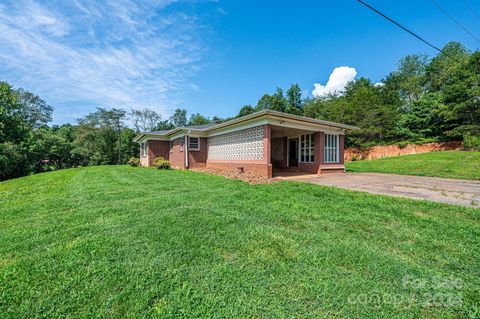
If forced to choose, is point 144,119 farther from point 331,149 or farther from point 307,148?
point 331,149

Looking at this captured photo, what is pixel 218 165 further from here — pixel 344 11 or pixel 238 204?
pixel 344 11

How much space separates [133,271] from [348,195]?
17.0 feet

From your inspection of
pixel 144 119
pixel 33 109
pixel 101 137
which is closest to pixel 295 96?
pixel 144 119

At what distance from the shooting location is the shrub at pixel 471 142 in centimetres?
1817

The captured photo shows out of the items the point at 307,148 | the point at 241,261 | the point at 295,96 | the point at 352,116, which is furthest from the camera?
the point at 295,96

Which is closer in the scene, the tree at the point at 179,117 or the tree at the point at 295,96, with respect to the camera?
the tree at the point at 295,96

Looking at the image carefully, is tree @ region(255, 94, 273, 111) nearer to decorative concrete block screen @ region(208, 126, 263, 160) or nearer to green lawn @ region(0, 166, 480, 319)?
decorative concrete block screen @ region(208, 126, 263, 160)

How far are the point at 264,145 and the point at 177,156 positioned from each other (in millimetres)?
9475

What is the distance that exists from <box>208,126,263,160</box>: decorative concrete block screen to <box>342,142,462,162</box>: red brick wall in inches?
578

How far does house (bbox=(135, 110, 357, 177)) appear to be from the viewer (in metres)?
9.61

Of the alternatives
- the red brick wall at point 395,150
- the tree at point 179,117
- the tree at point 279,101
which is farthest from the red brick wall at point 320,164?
the tree at point 179,117

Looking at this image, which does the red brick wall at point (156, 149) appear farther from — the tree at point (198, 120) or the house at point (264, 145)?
the tree at point (198, 120)

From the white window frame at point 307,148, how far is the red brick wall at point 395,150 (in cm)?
1157

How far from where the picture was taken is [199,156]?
1523 centimetres
